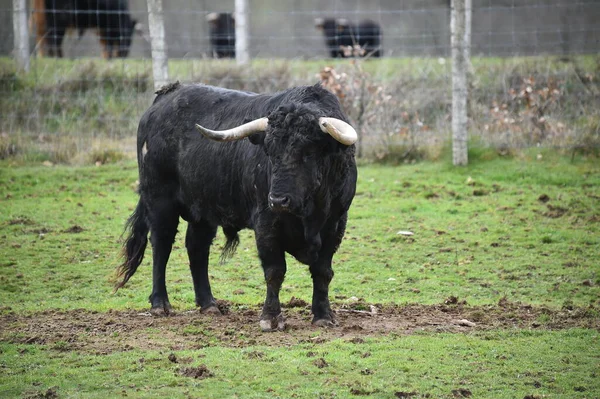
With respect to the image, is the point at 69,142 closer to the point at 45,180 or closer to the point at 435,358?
the point at 45,180

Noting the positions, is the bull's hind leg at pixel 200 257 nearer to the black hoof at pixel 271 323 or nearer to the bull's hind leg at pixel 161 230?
the bull's hind leg at pixel 161 230

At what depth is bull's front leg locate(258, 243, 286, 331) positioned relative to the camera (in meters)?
7.89

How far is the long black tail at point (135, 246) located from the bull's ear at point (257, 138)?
216 centimetres

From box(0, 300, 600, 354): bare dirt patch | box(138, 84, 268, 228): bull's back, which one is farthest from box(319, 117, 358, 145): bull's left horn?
box(0, 300, 600, 354): bare dirt patch

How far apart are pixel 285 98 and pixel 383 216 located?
17.9 feet

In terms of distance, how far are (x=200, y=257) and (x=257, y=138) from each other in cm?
201

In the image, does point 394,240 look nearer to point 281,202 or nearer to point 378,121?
point 378,121

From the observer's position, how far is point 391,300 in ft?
30.6

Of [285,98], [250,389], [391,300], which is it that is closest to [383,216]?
[391,300]

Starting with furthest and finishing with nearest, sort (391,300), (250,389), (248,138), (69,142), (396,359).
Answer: (69,142) < (391,300) < (248,138) < (396,359) < (250,389)

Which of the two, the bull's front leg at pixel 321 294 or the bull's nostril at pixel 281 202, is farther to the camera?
the bull's front leg at pixel 321 294

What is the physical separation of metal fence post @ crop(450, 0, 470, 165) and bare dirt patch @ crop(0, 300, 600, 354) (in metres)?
6.64

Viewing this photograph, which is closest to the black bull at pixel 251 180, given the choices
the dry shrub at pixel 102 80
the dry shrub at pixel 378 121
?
the dry shrub at pixel 378 121

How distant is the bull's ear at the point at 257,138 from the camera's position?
25.4 ft
